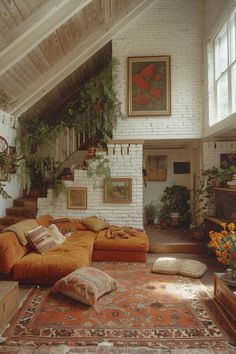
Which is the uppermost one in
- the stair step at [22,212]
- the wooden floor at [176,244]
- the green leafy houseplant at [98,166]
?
the green leafy houseplant at [98,166]

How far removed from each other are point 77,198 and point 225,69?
3775 mm

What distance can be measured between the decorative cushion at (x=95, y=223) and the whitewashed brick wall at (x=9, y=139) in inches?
64.0

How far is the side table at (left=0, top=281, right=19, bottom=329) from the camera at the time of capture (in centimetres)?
256

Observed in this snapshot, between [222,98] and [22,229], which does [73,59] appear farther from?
[22,229]

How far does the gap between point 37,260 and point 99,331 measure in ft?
4.74

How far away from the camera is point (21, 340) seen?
2.42 meters

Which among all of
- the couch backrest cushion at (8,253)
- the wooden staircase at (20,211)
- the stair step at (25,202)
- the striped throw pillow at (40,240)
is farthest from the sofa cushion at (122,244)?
the stair step at (25,202)

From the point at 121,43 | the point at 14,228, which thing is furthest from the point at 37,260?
the point at 121,43

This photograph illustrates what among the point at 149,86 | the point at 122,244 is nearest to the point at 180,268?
the point at 122,244

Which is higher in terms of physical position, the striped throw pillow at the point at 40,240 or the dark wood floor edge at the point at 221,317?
the striped throw pillow at the point at 40,240

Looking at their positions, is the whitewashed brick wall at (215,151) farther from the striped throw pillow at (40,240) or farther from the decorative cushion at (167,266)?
the striped throw pillow at (40,240)

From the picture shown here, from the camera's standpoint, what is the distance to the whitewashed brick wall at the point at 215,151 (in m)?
5.75

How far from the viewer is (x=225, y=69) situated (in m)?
4.91

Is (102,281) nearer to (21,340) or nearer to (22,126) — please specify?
(21,340)
